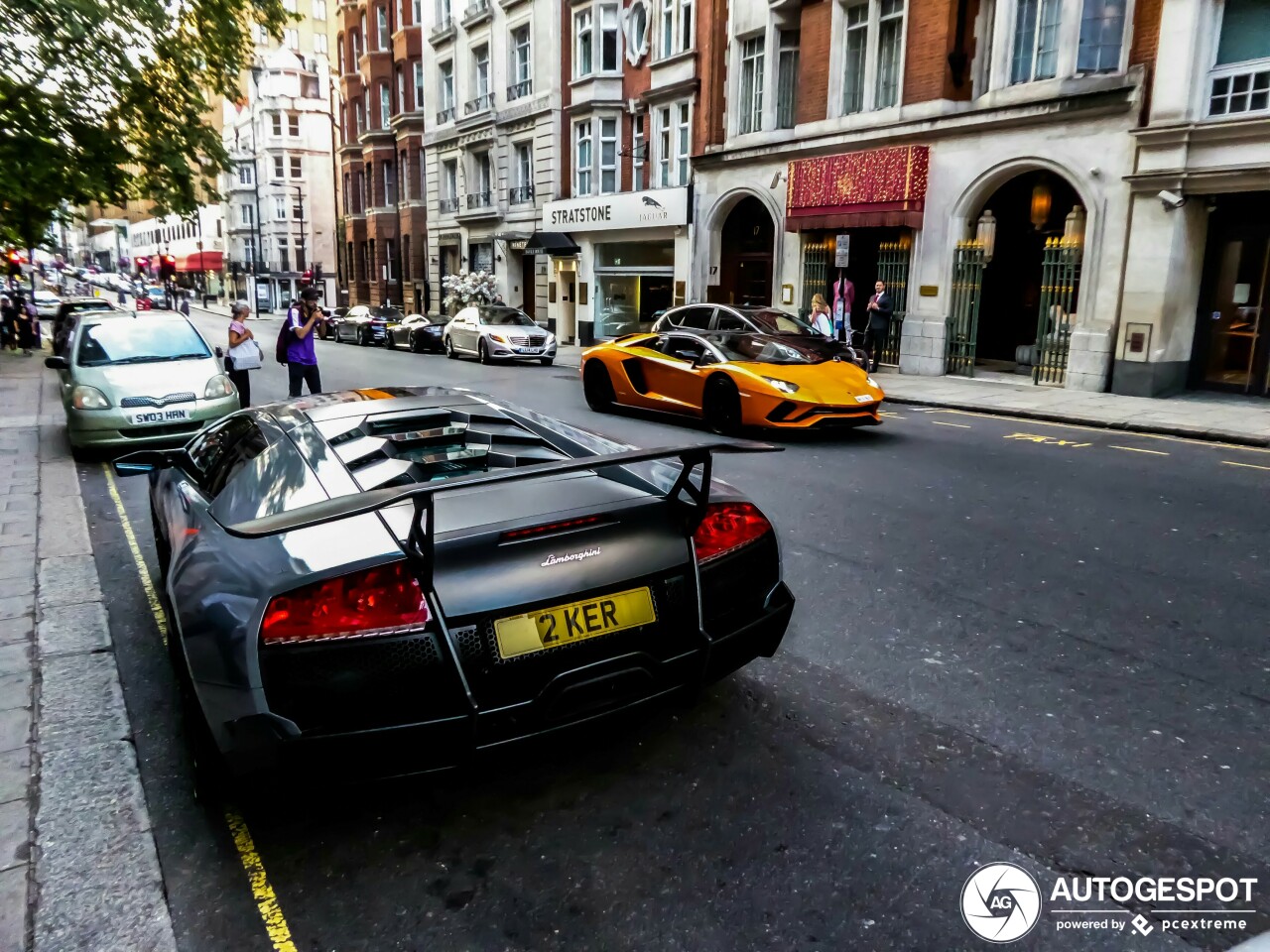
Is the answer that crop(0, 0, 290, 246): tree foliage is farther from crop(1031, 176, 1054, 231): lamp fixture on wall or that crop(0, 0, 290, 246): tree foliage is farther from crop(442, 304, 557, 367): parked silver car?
crop(1031, 176, 1054, 231): lamp fixture on wall

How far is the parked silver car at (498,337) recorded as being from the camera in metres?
23.3

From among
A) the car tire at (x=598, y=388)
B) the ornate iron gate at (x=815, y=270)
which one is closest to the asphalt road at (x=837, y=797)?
the car tire at (x=598, y=388)

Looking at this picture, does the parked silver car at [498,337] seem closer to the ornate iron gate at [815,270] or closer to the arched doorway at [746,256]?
the arched doorway at [746,256]

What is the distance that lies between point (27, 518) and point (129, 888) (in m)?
5.41

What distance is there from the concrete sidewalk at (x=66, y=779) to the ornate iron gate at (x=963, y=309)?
1632 cm

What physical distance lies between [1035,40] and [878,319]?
5728mm

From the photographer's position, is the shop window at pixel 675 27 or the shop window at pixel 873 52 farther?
the shop window at pixel 675 27

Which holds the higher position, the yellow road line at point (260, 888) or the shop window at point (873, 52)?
the shop window at point (873, 52)

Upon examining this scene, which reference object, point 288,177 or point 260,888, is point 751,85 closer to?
point 260,888

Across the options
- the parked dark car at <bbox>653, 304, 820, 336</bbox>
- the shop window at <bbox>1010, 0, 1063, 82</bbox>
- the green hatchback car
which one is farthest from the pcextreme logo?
the shop window at <bbox>1010, 0, 1063, 82</bbox>

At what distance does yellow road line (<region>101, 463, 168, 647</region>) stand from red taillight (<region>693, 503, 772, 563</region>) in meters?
2.72

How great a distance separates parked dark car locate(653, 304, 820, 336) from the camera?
1290 cm

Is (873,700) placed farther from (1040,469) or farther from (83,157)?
(83,157)

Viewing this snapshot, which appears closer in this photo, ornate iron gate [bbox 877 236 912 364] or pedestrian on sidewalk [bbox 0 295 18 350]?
ornate iron gate [bbox 877 236 912 364]
